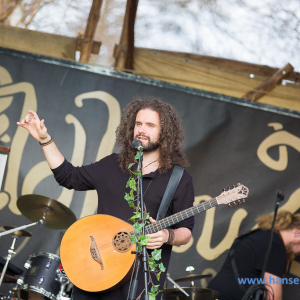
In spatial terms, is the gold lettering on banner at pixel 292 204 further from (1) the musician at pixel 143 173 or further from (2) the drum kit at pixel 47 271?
(1) the musician at pixel 143 173

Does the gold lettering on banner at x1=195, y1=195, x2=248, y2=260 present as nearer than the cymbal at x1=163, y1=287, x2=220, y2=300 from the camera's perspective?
No

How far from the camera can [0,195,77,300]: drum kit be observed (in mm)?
4211

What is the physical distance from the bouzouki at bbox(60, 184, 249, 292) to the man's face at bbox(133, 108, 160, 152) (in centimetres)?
60

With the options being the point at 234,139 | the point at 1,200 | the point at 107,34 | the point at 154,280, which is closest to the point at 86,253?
the point at 154,280

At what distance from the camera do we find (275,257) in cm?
421

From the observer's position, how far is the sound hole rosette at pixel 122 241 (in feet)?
8.79

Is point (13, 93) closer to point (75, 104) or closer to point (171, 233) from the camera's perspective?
point (75, 104)

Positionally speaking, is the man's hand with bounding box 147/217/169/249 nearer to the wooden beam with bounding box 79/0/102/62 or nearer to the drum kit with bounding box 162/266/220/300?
the drum kit with bounding box 162/266/220/300

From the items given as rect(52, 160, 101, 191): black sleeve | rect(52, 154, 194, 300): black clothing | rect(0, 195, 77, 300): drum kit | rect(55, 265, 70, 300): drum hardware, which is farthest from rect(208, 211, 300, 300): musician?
rect(52, 160, 101, 191): black sleeve

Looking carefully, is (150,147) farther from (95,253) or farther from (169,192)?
(95,253)

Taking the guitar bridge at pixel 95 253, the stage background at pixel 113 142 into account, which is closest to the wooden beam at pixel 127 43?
the stage background at pixel 113 142

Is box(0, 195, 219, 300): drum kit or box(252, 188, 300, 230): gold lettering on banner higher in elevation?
box(252, 188, 300, 230): gold lettering on banner

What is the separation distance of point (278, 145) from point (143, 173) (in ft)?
9.45

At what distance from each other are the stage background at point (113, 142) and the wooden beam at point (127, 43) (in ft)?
0.63
